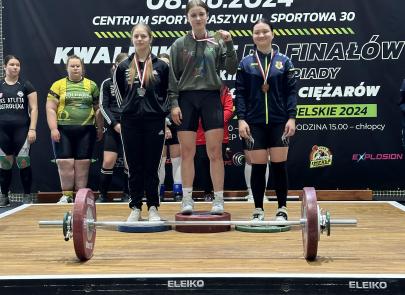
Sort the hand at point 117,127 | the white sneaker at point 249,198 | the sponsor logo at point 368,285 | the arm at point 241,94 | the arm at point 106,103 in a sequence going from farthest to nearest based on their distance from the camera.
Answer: the white sneaker at point 249,198 → the arm at point 106,103 → the hand at point 117,127 → the arm at point 241,94 → the sponsor logo at point 368,285

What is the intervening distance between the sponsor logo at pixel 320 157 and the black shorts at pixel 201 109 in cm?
256


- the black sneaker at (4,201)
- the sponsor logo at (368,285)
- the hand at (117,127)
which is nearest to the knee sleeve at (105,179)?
the hand at (117,127)

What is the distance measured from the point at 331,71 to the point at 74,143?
282 cm

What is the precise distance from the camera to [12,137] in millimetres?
5852

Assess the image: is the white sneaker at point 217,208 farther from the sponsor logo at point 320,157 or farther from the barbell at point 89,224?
the sponsor logo at point 320,157

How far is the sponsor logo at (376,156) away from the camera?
20.4ft

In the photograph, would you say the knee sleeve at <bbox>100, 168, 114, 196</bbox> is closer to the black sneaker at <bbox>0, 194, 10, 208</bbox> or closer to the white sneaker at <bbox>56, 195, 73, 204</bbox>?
the white sneaker at <bbox>56, 195, 73, 204</bbox>

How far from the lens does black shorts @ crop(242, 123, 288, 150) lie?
3.83 meters

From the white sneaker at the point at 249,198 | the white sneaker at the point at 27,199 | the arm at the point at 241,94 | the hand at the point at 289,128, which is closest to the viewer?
the hand at the point at 289,128

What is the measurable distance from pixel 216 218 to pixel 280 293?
50.5 inches

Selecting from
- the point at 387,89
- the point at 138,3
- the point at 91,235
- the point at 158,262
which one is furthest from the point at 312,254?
the point at 138,3

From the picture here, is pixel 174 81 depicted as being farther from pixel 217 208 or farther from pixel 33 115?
pixel 33 115

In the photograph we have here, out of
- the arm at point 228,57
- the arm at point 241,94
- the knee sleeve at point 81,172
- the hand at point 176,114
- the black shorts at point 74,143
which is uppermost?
the arm at point 228,57

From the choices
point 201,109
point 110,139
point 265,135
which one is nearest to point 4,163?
point 110,139
